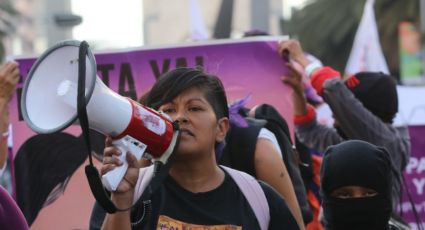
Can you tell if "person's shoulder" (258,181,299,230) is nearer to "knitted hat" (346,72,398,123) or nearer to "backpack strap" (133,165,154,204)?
"backpack strap" (133,165,154,204)

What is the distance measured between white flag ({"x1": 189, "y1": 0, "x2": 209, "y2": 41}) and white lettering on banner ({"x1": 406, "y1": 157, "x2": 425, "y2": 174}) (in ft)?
5.88

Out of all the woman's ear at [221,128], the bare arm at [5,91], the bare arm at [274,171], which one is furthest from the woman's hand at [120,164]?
the bare arm at [5,91]

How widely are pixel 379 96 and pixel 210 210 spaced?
1622 mm

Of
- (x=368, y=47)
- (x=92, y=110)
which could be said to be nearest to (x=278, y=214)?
(x=92, y=110)

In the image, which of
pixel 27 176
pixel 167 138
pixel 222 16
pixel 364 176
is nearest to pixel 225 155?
pixel 364 176

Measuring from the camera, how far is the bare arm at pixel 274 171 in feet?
10.7

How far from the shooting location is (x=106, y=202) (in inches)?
92.0

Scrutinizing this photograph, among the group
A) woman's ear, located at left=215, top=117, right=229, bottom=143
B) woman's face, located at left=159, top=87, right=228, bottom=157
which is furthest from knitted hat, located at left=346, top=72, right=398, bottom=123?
woman's face, located at left=159, top=87, right=228, bottom=157

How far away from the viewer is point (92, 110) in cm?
231

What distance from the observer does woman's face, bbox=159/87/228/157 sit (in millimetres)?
2609

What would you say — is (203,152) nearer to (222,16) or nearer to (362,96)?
(362,96)

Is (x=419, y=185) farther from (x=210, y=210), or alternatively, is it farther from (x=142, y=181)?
(x=142, y=181)

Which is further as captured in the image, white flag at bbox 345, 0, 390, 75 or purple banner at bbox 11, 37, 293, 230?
white flag at bbox 345, 0, 390, 75

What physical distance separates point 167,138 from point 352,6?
66.6 feet
